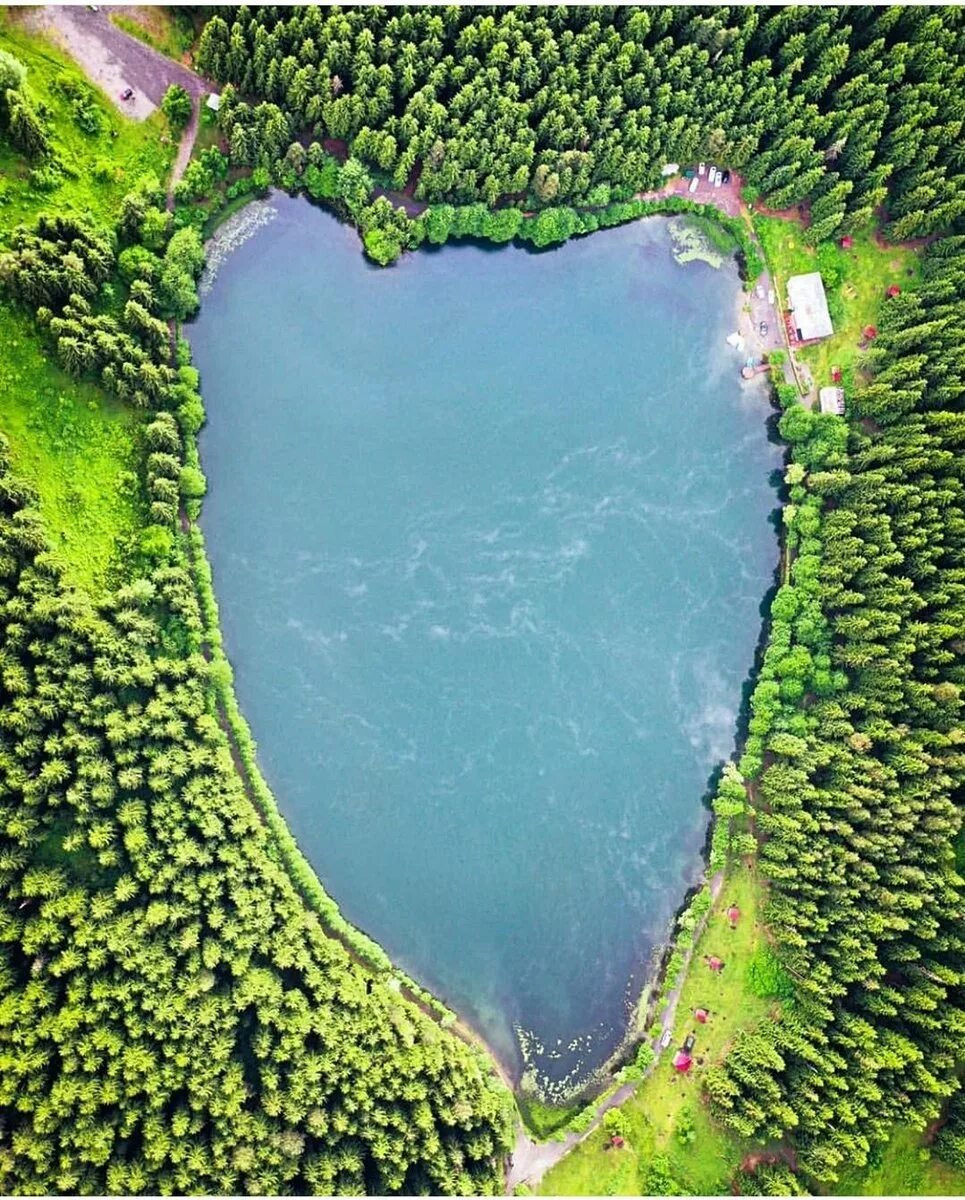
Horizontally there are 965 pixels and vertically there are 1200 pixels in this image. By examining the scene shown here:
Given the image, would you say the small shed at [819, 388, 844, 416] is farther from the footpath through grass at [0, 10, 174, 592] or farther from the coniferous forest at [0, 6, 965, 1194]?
the footpath through grass at [0, 10, 174, 592]

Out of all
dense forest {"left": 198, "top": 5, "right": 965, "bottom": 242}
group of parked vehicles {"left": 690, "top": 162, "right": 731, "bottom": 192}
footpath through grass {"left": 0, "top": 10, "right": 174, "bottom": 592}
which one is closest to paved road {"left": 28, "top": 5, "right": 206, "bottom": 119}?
footpath through grass {"left": 0, "top": 10, "right": 174, "bottom": 592}

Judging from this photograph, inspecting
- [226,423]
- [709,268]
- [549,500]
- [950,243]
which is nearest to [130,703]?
[226,423]

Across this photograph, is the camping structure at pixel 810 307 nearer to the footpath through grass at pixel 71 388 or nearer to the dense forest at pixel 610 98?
the dense forest at pixel 610 98

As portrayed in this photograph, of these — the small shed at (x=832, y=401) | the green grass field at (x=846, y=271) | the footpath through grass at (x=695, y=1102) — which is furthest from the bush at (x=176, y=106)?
the footpath through grass at (x=695, y=1102)

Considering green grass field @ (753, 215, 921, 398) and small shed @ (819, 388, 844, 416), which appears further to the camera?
green grass field @ (753, 215, 921, 398)

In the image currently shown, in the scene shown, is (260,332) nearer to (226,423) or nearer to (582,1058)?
(226,423)

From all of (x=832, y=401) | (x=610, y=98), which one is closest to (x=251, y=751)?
(x=832, y=401)
